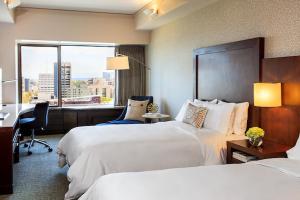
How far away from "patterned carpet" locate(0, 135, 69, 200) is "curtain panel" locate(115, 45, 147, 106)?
2448 millimetres

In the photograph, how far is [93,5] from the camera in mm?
6121

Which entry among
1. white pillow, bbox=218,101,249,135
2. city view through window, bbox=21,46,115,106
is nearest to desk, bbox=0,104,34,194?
white pillow, bbox=218,101,249,135

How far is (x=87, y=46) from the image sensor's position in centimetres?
741

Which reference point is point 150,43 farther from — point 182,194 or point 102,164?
point 182,194

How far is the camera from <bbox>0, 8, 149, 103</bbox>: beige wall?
6297 mm

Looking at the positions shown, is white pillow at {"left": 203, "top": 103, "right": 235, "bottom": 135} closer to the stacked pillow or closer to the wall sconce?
the stacked pillow

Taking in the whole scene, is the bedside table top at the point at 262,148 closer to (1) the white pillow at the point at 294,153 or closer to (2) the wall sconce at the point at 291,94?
(1) the white pillow at the point at 294,153

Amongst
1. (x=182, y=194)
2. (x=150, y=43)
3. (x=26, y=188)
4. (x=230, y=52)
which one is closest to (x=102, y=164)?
(x=26, y=188)

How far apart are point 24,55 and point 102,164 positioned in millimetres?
4769

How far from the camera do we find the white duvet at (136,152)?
10.5 feet

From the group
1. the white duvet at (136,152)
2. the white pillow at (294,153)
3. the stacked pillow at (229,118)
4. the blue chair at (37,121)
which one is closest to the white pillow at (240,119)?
the stacked pillow at (229,118)

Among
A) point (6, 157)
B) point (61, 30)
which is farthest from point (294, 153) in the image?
point (61, 30)

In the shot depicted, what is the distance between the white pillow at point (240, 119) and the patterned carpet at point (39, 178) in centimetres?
215

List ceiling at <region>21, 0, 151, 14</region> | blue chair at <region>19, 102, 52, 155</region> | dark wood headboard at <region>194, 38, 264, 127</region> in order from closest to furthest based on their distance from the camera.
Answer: dark wood headboard at <region>194, 38, 264, 127</region>, blue chair at <region>19, 102, 52, 155</region>, ceiling at <region>21, 0, 151, 14</region>
